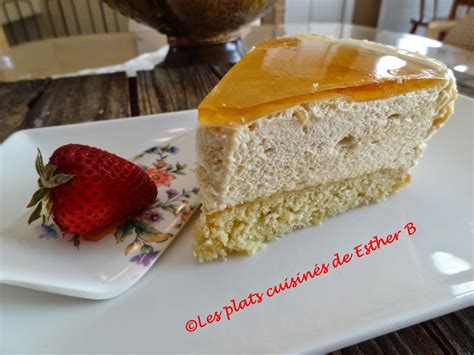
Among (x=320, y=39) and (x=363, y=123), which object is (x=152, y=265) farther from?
(x=320, y=39)

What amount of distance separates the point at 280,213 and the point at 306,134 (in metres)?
0.19

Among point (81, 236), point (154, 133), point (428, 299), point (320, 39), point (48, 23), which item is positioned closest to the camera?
point (428, 299)

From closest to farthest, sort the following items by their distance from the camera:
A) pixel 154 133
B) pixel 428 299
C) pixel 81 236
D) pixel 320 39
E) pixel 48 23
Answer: pixel 428 299 → pixel 81 236 → pixel 320 39 → pixel 154 133 → pixel 48 23

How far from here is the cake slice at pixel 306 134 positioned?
66 centimetres

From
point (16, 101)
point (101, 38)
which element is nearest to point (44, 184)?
point (16, 101)

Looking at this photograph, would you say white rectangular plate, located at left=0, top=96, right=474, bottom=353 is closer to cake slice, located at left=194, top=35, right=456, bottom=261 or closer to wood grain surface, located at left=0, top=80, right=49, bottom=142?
cake slice, located at left=194, top=35, right=456, bottom=261

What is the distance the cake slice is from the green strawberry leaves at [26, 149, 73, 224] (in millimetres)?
259

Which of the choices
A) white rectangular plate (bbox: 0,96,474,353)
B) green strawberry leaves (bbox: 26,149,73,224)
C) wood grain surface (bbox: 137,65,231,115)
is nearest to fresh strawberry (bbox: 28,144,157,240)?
green strawberry leaves (bbox: 26,149,73,224)

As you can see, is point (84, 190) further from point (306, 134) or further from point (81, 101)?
point (81, 101)

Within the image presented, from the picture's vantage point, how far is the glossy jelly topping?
25.2 inches

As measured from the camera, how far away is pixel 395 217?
81cm

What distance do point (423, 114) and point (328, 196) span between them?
0.28m

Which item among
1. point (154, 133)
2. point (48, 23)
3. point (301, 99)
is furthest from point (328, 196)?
point (48, 23)

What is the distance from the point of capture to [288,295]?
0.64m
